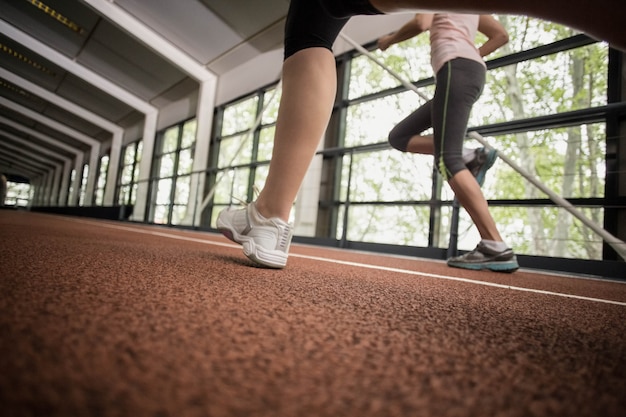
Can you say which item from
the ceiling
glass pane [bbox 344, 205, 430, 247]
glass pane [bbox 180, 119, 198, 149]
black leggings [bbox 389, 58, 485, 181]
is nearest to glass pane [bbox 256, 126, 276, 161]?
the ceiling

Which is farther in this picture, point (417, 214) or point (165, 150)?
point (165, 150)

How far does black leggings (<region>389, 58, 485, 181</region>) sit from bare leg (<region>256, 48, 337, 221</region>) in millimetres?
634

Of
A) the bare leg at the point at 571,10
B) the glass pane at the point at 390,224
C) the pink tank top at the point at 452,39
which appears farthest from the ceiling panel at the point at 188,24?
the bare leg at the point at 571,10

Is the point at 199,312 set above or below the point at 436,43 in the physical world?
below

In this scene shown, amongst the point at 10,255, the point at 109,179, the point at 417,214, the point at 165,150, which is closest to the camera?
the point at 10,255

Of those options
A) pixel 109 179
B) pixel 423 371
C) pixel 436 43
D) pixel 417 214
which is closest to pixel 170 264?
pixel 423 371

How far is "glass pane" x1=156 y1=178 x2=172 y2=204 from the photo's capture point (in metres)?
6.95

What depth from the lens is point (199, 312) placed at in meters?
0.30

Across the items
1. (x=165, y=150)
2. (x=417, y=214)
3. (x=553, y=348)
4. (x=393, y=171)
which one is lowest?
(x=553, y=348)

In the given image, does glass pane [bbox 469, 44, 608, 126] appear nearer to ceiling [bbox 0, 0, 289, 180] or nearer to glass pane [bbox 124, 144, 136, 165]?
ceiling [bbox 0, 0, 289, 180]

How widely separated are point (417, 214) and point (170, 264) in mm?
2802

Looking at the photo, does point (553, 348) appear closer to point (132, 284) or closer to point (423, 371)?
point (423, 371)

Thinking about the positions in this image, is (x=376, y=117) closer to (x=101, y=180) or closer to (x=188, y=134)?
(x=188, y=134)

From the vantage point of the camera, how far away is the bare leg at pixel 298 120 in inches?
27.5
